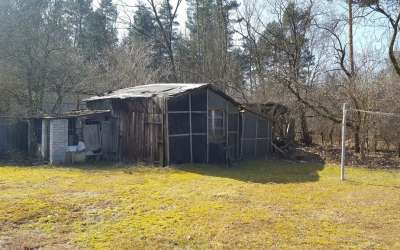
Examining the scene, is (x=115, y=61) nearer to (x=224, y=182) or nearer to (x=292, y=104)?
(x=292, y=104)

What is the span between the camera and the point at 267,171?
14.3m

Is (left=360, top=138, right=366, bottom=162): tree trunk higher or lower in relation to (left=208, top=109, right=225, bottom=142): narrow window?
lower

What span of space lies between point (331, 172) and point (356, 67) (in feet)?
22.3

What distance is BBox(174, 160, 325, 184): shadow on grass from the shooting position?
1260cm

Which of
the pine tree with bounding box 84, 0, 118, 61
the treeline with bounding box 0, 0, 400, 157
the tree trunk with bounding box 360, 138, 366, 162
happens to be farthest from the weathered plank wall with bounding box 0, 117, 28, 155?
the pine tree with bounding box 84, 0, 118, 61

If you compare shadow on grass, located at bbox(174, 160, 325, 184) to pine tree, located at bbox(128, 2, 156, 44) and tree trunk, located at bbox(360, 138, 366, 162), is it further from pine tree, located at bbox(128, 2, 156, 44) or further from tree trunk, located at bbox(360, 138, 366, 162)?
pine tree, located at bbox(128, 2, 156, 44)

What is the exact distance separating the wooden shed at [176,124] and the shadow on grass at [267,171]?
93 centimetres

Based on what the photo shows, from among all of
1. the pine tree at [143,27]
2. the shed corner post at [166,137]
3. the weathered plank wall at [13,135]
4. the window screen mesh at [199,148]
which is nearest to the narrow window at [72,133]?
the weathered plank wall at [13,135]

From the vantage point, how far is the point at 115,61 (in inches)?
1112

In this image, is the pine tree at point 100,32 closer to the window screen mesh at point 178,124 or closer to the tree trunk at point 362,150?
the window screen mesh at point 178,124

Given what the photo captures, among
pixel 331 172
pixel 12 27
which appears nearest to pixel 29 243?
pixel 331 172

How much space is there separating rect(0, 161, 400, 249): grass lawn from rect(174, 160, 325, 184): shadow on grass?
94 millimetres

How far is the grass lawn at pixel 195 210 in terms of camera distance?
6.23 meters

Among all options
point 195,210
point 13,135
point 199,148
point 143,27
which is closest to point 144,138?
point 199,148
